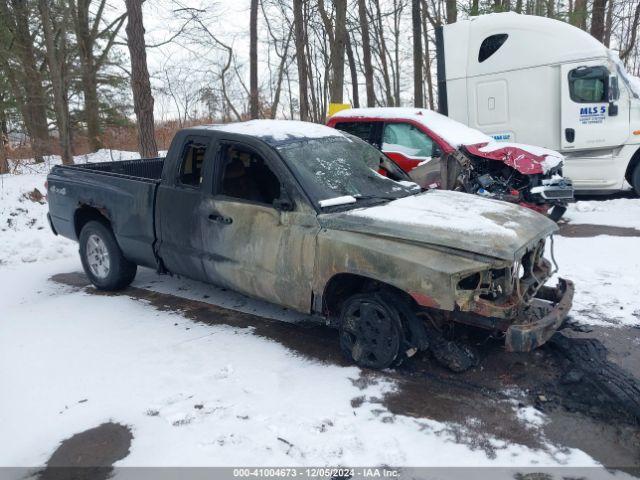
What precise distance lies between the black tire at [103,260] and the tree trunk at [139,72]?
223 inches

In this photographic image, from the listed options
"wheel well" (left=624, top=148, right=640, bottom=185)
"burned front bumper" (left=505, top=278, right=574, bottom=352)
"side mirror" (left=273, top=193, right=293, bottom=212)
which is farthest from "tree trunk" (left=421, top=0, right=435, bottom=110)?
"side mirror" (left=273, top=193, right=293, bottom=212)

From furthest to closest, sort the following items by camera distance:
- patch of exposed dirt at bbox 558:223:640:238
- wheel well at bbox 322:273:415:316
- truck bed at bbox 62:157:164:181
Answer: patch of exposed dirt at bbox 558:223:640:238 → truck bed at bbox 62:157:164:181 → wheel well at bbox 322:273:415:316

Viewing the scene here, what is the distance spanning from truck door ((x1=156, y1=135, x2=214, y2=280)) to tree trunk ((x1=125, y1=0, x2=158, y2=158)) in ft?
21.8

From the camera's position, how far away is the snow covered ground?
3145mm

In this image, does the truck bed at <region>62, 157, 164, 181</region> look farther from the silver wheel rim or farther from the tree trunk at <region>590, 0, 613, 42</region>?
the tree trunk at <region>590, 0, 613, 42</region>

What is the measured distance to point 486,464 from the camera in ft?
9.79

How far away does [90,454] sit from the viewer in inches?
127

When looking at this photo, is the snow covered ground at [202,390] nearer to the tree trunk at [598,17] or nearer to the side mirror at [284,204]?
the side mirror at [284,204]

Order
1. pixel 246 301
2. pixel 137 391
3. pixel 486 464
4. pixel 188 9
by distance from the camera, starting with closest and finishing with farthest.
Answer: pixel 486 464, pixel 137 391, pixel 246 301, pixel 188 9

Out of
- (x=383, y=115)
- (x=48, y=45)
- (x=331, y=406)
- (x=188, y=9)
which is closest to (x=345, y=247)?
(x=331, y=406)

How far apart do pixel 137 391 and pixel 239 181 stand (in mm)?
1984

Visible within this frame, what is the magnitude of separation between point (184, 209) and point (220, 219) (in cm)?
49

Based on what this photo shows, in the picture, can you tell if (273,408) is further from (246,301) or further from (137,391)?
(246,301)

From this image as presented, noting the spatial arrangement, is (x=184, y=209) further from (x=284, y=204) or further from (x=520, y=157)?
(x=520, y=157)
